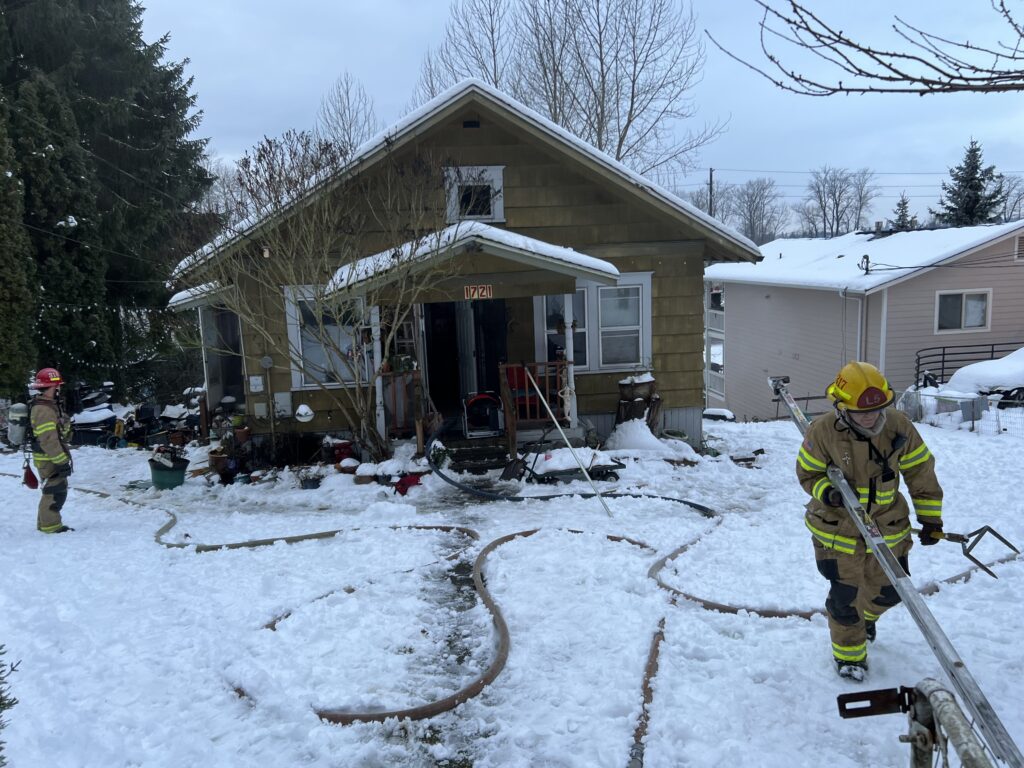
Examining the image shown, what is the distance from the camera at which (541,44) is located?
24.7m

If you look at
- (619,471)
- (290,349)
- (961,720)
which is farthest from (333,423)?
(961,720)

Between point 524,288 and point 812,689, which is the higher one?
point 524,288

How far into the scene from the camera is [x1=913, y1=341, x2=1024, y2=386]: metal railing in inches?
730

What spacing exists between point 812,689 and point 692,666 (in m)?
0.71

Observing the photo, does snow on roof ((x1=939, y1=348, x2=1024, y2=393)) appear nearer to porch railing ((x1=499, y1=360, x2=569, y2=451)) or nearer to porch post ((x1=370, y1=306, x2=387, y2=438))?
porch railing ((x1=499, y1=360, x2=569, y2=451))

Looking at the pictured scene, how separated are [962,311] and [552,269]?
14.3 metres

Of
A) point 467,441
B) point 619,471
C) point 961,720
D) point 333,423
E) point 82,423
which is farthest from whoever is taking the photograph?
point 82,423

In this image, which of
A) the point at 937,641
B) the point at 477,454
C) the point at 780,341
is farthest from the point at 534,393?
the point at 780,341

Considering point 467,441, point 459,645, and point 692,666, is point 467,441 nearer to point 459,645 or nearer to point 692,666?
point 459,645

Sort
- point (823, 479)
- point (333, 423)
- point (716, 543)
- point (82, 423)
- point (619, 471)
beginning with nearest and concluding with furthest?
point (823, 479) < point (716, 543) < point (619, 471) < point (333, 423) < point (82, 423)

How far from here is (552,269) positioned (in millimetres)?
10305

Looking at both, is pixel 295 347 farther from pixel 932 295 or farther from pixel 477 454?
pixel 932 295

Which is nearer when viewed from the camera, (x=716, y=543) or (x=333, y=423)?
(x=716, y=543)

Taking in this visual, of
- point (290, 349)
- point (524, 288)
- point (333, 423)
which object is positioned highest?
point (524, 288)
